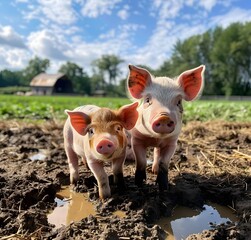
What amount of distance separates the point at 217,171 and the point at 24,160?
2.54 metres

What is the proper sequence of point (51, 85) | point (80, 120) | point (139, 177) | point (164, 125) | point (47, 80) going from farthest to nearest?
point (47, 80) → point (51, 85) → point (139, 177) → point (80, 120) → point (164, 125)

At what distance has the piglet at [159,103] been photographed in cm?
290

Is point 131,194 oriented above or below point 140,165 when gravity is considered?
below

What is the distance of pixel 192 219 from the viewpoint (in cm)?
269

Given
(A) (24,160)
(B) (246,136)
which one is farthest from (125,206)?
(B) (246,136)

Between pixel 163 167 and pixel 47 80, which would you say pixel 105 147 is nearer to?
pixel 163 167

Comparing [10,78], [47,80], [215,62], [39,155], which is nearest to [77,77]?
[47,80]

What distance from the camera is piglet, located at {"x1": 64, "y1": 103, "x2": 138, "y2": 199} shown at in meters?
2.53

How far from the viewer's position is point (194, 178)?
137 inches

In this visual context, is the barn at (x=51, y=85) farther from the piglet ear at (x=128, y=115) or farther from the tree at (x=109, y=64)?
the piglet ear at (x=128, y=115)

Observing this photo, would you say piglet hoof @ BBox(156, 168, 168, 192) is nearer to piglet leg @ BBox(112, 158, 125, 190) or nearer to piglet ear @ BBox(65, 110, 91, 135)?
piglet leg @ BBox(112, 158, 125, 190)

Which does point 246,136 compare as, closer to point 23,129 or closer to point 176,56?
point 23,129

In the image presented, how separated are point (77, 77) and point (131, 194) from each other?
8191 centimetres

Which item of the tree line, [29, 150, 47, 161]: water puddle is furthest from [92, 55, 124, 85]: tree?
[29, 150, 47, 161]: water puddle
